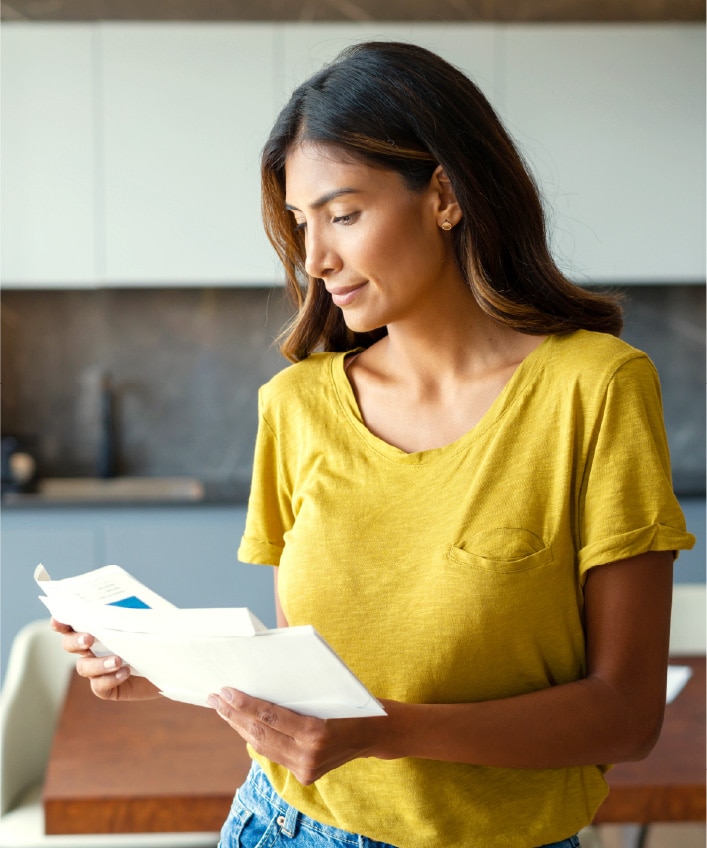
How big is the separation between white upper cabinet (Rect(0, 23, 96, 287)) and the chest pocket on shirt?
8.48ft

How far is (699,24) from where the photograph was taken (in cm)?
329

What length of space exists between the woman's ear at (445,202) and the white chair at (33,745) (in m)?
1.26

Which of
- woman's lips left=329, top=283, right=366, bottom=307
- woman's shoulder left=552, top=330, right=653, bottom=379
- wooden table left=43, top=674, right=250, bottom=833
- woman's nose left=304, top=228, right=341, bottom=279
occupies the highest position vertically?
woman's nose left=304, top=228, right=341, bottom=279

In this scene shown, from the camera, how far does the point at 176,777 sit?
1.55 metres

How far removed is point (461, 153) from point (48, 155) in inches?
99.0

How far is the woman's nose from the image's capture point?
1.10 meters

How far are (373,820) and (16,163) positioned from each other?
9.15 feet

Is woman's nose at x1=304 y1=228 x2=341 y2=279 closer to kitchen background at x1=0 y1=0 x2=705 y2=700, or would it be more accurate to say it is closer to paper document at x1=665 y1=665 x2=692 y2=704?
paper document at x1=665 y1=665 x2=692 y2=704

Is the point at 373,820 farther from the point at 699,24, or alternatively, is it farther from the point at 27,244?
the point at 699,24

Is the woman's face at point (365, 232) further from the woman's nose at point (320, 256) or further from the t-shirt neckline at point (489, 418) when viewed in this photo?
the t-shirt neckline at point (489, 418)

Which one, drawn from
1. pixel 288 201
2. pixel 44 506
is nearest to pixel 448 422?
pixel 288 201

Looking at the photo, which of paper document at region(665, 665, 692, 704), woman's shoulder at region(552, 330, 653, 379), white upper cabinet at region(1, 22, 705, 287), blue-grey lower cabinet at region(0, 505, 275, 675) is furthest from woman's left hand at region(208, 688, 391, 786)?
white upper cabinet at region(1, 22, 705, 287)

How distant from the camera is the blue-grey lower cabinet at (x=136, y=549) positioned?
3197 mm

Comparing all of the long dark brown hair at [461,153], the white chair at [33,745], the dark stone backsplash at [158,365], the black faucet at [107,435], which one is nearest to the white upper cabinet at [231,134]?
the dark stone backsplash at [158,365]
